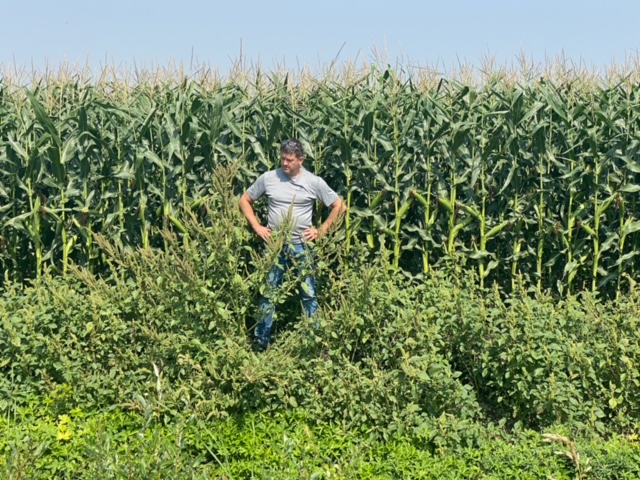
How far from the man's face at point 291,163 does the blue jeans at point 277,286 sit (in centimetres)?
55

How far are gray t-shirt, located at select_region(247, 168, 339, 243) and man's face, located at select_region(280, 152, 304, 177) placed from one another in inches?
3.1

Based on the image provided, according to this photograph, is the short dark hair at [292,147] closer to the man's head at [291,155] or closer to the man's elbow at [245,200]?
the man's head at [291,155]

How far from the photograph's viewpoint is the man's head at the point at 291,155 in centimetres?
606

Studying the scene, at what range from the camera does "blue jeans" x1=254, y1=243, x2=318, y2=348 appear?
5.20 metres

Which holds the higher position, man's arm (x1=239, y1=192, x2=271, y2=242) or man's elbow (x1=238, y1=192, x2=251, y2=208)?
man's elbow (x1=238, y1=192, x2=251, y2=208)

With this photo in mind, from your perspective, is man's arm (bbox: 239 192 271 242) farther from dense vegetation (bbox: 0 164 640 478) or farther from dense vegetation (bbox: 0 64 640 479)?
dense vegetation (bbox: 0 164 640 478)

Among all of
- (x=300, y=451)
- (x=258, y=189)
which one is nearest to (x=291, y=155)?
(x=258, y=189)

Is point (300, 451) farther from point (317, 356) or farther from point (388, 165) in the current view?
point (388, 165)

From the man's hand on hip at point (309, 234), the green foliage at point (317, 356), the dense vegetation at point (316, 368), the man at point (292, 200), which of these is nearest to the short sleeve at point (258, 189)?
the man at point (292, 200)

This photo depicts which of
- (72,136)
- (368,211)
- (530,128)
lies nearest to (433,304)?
(368,211)

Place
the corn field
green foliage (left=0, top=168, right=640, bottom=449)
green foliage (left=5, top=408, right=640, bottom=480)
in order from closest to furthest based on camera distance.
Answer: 1. green foliage (left=5, top=408, right=640, bottom=480)
2. green foliage (left=0, top=168, right=640, bottom=449)
3. the corn field

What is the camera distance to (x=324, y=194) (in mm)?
6324

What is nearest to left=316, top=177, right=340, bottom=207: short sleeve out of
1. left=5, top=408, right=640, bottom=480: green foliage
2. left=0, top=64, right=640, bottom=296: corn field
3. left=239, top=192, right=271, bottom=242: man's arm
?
left=239, top=192, right=271, bottom=242: man's arm

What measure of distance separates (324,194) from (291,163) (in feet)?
1.30
